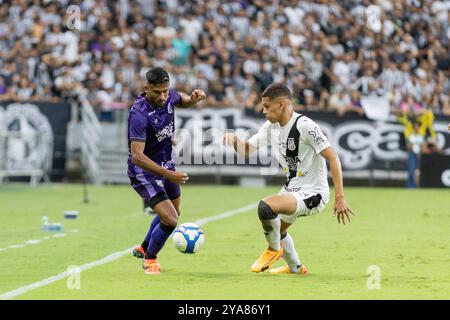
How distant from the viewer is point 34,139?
94.3ft

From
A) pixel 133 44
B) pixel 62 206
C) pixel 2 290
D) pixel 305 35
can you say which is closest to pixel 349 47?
pixel 305 35

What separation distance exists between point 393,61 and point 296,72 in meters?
2.54

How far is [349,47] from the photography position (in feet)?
98.1

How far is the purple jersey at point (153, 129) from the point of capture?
11.5 m

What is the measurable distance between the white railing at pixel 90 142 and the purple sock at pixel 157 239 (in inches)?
709

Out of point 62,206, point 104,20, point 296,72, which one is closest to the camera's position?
point 62,206

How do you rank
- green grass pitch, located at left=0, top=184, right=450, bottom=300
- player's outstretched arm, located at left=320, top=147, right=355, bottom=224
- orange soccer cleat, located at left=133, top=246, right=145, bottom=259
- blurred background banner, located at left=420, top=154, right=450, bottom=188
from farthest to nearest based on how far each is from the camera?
blurred background banner, located at left=420, top=154, right=450, bottom=188
orange soccer cleat, located at left=133, top=246, right=145, bottom=259
player's outstretched arm, located at left=320, top=147, right=355, bottom=224
green grass pitch, located at left=0, top=184, right=450, bottom=300

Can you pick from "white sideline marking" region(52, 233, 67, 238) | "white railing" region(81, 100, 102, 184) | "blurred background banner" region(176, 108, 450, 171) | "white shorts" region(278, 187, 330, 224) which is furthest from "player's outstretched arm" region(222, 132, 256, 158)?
"white railing" region(81, 100, 102, 184)

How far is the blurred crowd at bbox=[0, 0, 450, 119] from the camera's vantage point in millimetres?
28906

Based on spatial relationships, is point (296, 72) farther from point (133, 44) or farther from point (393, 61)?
point (133, 44)

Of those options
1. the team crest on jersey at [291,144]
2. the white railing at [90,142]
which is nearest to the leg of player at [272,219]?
the team crest on jersey at [291,144]

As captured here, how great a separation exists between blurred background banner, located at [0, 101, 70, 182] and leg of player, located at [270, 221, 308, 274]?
705 inches

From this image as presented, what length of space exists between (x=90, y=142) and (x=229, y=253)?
655 inches

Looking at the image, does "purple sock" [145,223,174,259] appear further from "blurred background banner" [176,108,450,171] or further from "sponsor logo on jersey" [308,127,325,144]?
"blurred background banner" [176,108,450,171]
